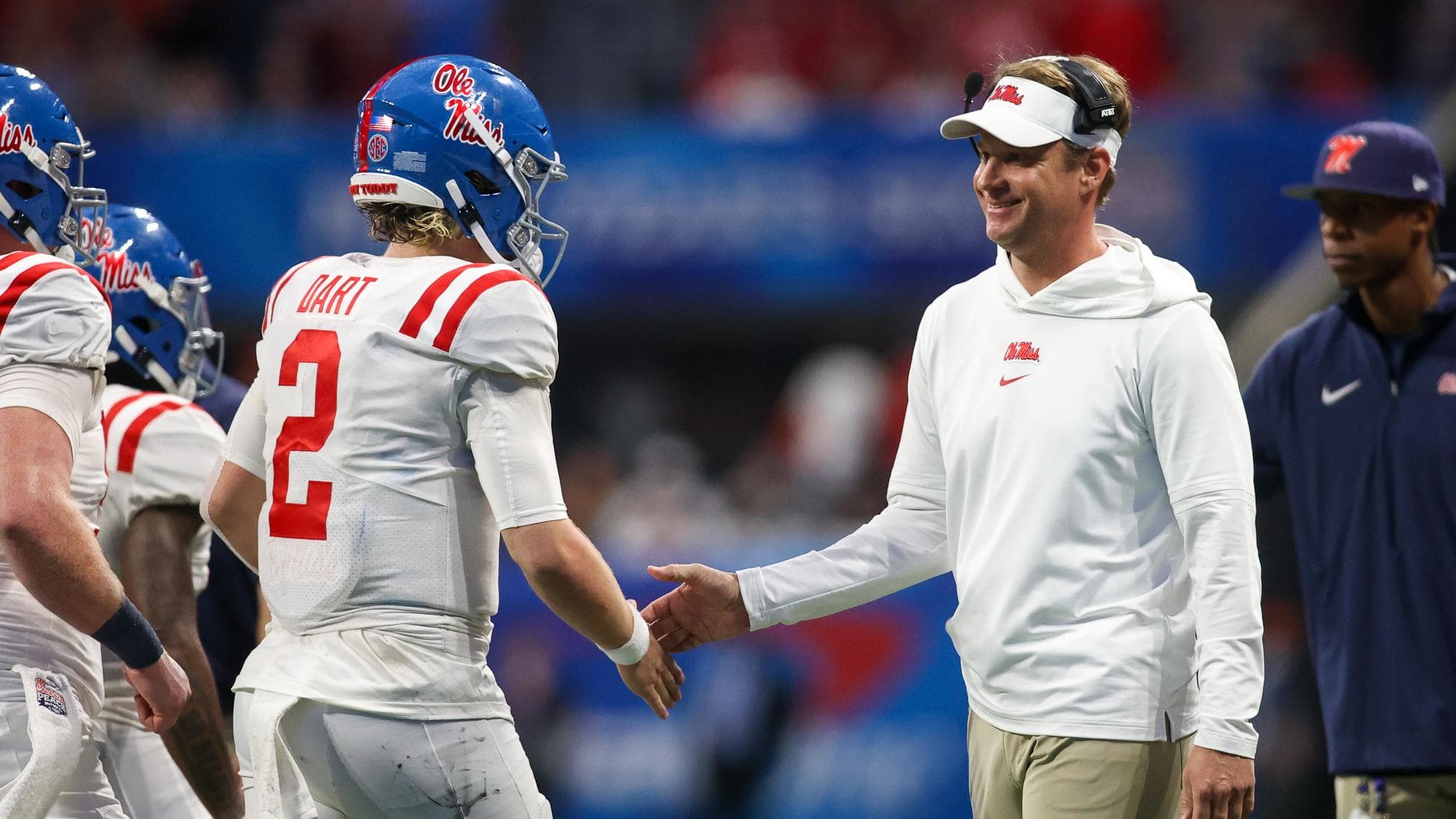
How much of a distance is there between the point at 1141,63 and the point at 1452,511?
6776 millimetres

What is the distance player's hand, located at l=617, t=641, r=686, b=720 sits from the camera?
10.9 feet

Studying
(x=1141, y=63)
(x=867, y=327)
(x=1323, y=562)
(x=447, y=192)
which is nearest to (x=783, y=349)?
(x=867, y=327)

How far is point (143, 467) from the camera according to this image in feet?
12.8

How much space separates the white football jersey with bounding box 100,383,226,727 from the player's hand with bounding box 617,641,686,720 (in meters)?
1.16

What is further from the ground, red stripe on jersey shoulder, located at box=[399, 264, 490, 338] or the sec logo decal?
the sec logo decal

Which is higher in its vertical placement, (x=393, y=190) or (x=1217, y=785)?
(x=393, y=190)

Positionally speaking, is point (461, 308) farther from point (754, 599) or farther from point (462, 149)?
point (754, 599)

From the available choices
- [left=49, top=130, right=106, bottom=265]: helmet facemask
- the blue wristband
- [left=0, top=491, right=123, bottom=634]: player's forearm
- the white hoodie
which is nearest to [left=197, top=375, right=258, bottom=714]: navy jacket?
[left=49, top=130, right=106, bottom=265]: helmet facemask

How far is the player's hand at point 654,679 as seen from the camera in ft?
10.9

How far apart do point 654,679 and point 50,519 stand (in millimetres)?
1130

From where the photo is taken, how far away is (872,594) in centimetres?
381

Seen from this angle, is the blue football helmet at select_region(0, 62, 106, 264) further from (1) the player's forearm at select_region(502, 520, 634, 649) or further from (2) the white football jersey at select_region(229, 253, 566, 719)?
(1) the player's forearm at select_region(502, 520, 634, 649)

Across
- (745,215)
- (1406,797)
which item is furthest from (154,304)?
(745,215)

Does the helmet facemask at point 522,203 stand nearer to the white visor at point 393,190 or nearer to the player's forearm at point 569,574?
the white visor at point 393,190
